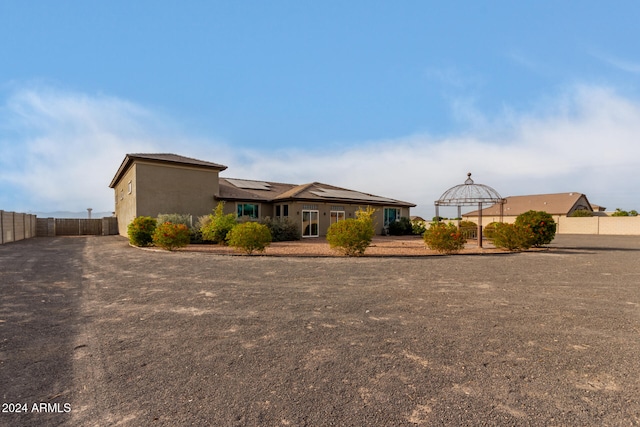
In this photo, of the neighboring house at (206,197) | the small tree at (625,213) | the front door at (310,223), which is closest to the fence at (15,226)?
→ the neighboring house at (206,197)

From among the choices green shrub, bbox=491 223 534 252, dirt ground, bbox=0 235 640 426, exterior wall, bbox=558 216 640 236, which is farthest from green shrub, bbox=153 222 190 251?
exterior wall, bbox=558 216 640 236

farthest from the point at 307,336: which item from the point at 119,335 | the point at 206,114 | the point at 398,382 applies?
the point at 206,114

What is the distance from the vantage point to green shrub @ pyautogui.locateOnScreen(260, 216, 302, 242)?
2156 cm

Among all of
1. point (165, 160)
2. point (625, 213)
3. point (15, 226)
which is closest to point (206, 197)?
point (165, 160)

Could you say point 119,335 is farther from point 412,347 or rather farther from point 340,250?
point 340,250

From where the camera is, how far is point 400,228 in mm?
28656

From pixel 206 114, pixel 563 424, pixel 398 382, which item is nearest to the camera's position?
pixel 563 424

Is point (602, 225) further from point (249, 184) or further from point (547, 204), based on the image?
point (249, 184)

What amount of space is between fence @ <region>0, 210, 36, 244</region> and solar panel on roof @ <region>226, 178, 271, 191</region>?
14.6 meters

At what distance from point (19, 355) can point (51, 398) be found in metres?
1.40

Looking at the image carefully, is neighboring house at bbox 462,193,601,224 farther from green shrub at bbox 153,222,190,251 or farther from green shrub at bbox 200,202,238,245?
green shrub at bbox 153,222,190,251

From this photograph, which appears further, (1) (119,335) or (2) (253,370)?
(1) (119,335)

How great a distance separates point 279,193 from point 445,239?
16786 millimetres

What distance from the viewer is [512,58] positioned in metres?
12.1
